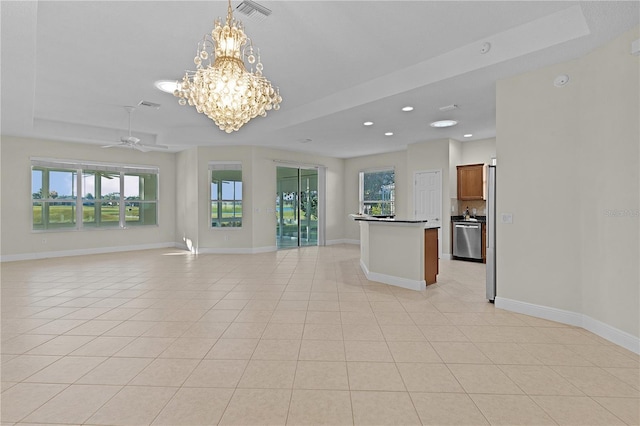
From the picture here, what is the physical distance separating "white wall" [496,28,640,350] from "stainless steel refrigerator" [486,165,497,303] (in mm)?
93

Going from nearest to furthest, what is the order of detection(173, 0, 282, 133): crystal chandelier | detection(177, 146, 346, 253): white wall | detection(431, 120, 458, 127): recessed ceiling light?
detection(173, 0, 282, 133): crystal chandelier → detection(431, 120, 458, 127): recessed ceiling light → detection(177, 146, 346, 253): white wall

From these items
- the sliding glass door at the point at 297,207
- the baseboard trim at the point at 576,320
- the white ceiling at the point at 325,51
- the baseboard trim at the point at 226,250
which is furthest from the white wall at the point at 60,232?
the baseboard trim at the point at 576,320

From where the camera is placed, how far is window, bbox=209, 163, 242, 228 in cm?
838

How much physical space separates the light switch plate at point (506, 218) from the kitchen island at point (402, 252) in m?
1.06

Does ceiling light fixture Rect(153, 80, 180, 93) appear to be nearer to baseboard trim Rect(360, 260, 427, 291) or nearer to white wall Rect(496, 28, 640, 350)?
baseboard trim Rect(360, 260, 427, 291)

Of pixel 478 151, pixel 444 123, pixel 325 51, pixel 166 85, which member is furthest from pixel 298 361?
pixel 478 151

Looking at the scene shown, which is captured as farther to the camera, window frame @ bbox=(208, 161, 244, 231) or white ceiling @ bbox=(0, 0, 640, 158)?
window frame @ bbox=(208, 161, 244, 231)

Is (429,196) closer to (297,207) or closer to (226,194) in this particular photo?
(297,207)

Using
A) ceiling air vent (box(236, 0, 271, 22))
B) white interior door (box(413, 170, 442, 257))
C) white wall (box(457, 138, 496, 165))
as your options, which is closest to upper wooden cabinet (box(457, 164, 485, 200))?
white wall (box(457, 138, 496, 165))

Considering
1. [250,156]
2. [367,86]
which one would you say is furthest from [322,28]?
[250,156]

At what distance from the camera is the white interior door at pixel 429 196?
751 centimetres

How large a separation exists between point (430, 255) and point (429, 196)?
3.02m

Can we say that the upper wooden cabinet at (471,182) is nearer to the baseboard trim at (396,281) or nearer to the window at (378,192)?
the window at (378,192)

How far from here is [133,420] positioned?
6.13 feet
